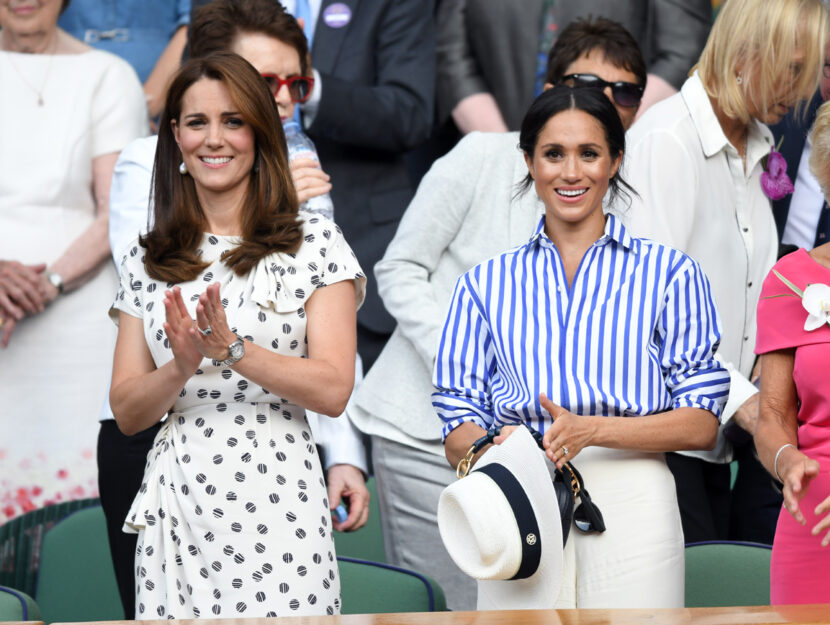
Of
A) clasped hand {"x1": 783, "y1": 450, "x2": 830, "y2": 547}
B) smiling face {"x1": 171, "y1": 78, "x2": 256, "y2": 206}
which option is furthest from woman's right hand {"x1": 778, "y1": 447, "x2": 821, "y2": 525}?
smiling face {"x1": 171, "y1": 78, "x2": 256, "y2": 206}

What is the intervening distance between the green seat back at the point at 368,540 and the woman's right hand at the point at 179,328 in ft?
4.55

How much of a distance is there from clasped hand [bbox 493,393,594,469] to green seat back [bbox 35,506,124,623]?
1.65 m

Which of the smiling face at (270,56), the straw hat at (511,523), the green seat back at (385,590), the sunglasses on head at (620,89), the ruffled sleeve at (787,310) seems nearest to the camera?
the straw hat at (511,523)

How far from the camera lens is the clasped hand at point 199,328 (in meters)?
2.33

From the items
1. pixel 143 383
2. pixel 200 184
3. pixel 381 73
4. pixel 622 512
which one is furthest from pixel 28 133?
pixel 622 512

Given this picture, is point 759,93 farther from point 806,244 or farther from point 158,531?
point 158,531

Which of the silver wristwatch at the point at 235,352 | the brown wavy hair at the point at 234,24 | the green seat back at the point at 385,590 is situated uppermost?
the brown wavy hair at the point at 234,24

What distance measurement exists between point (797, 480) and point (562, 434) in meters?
0.42

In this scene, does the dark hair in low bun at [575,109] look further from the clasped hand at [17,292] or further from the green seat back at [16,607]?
the clasped hand at [17,292]

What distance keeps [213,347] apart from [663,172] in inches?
54.5

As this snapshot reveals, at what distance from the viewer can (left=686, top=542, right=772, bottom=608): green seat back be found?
3016 millimetres

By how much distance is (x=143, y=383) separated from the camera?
2.50 metres

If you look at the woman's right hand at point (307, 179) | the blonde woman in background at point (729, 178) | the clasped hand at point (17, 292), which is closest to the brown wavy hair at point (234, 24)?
the woman's right hand at point (307, 179)

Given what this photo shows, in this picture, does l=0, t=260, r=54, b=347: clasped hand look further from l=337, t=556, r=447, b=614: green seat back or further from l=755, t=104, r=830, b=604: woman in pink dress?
l=755, t=104, r=830, b=604: woman in pink dress
